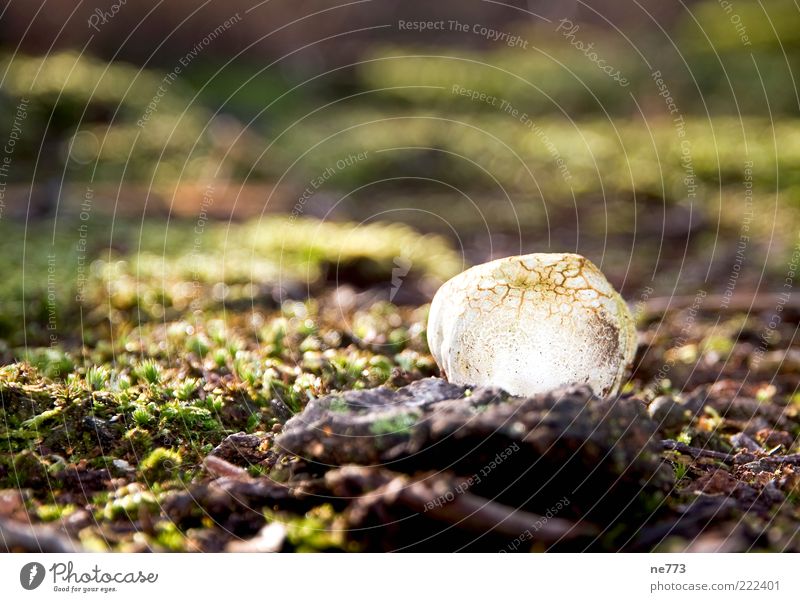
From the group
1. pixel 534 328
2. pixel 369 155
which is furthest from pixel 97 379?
pixel 369 155

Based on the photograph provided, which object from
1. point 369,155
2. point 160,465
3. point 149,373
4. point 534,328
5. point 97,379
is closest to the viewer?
point 160,465

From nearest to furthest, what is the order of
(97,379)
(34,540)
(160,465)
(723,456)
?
(34,540)
(160,465)
(723,456)
(97,379)

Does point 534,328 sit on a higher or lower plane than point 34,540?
higher

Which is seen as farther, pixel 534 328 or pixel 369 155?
pixel 369 155

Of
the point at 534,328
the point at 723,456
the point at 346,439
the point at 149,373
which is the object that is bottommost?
the point at 723,456

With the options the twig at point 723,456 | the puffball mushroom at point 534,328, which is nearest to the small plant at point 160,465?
the puffball mushroom at point 534,328

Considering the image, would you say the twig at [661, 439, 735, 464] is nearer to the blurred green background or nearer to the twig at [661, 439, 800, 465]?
the twig at [661, 439, 800, 465]

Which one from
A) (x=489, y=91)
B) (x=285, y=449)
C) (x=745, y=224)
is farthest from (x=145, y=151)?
(x=285, y=449)

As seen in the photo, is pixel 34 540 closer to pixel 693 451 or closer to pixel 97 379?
pixel 97 379

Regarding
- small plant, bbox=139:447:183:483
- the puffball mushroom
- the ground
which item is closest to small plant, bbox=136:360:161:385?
the ground
